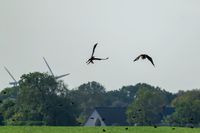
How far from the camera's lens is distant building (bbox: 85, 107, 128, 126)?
581 ft

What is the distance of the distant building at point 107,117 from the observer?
177 metres

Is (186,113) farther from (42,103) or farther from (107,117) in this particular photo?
(107,117)

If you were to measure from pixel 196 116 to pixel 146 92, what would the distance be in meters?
22.3

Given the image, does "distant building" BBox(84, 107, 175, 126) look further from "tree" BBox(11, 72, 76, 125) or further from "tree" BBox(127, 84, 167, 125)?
"tree" BBox(11, 72, 76, 125)

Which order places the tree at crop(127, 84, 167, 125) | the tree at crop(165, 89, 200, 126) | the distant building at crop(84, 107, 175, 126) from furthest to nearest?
the distant building at crop(84, 107, 175, 126)
the tree at crop(127, 84, 167, 125)
the tree at crop(165, 89, 200, 126)

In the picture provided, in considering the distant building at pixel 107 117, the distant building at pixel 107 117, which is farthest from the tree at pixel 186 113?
the distant building at pixel 107 117

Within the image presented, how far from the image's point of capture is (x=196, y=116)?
141375mm

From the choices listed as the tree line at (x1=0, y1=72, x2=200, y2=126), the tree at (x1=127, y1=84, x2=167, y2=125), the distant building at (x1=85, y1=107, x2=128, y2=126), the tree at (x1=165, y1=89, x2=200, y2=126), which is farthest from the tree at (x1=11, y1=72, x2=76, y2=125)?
the distant building at (x1=85, y1=107, x2=128, y2=126)

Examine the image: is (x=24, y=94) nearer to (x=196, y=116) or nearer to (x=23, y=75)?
(x=23, y=75)

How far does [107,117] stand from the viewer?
179875 millimetres

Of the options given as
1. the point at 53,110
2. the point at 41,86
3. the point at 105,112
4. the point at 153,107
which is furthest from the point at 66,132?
the point at 105,112

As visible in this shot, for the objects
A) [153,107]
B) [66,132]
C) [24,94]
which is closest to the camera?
[66,132]

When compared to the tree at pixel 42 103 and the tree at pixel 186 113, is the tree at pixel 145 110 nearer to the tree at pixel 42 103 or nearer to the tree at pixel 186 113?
the tree at pixel 186 113

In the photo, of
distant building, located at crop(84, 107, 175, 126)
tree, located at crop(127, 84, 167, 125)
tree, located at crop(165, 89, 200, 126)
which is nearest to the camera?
tree, located at crop(165, 89, 200, 126)
